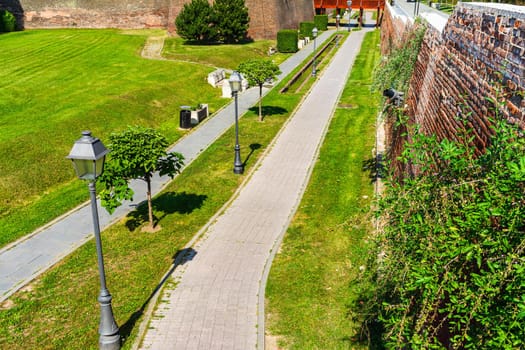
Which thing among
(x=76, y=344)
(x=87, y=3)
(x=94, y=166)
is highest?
(x=87, y=3)

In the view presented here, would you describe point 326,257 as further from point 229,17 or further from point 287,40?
point 287,40

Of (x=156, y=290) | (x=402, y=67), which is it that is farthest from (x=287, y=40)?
(x=156, y=290)

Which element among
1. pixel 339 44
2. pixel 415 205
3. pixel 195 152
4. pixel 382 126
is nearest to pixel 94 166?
pixel 415 205

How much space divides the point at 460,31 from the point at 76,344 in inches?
357

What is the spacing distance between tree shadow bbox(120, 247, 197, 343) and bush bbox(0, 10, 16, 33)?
40021 mm

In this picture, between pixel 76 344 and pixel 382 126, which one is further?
pixel 382 126

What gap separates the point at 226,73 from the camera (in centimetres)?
3108

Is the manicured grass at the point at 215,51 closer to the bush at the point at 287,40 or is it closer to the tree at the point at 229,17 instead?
the bush at the point at 287,40

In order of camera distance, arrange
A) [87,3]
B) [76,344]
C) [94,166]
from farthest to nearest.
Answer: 1. [87,3]
2. [76,344]
3. [94,166]

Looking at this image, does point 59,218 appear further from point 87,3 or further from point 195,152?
point 87,3

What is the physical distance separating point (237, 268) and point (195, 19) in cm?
3079

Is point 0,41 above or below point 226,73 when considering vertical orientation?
above

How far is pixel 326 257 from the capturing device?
11000 mm

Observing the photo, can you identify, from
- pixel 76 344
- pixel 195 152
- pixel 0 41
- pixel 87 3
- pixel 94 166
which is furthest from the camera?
pixel 87 3
